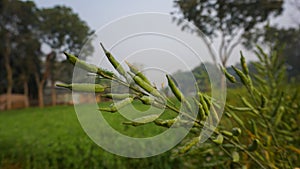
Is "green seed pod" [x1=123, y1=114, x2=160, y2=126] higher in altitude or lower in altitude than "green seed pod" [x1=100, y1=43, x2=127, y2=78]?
lower

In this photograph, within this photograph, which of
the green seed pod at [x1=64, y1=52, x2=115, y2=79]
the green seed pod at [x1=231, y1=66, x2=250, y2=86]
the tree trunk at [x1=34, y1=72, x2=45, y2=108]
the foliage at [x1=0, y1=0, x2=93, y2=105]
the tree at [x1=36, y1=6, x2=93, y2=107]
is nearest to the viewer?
the green seed pod at [x1=64, y1=52, x2=115, y2=79]

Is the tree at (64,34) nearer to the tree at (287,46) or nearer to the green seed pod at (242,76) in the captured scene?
the green seed pod at (242,76)

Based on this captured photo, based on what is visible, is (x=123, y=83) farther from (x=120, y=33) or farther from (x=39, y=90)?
(x=39, y=90)

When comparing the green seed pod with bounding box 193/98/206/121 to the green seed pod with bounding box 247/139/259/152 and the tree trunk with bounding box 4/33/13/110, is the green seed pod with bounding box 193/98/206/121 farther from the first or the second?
the tree trunk with bounding box 4/33/13/110

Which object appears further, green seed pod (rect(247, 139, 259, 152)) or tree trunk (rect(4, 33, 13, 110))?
tree trunk (rect(4, 33, 13, 110))

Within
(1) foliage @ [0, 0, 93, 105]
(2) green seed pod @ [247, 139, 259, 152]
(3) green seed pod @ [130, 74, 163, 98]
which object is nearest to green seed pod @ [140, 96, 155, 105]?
(3) green seed pod @ [130, 74, 163, 98]

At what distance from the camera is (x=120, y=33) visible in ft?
0.81

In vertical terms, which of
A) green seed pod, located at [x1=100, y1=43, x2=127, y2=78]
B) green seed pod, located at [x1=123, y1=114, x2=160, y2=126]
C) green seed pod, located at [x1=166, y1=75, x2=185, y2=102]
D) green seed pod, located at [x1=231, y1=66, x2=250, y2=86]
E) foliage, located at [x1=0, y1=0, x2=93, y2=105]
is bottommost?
green seed pod, located at [x1=123, y1=114, x2=160, y2=126]

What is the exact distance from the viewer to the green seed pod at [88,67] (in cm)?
19

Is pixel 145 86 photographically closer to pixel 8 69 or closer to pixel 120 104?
pixel 120 104

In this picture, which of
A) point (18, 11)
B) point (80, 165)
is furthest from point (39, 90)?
point (80, 165)

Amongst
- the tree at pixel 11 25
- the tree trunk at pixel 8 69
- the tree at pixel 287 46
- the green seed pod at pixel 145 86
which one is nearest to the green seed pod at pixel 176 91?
the green seed pod at pixel 145 86

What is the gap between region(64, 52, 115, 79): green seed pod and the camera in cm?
19

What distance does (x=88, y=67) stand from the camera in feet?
0.65
